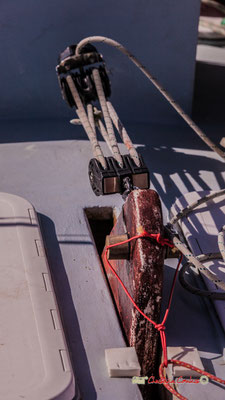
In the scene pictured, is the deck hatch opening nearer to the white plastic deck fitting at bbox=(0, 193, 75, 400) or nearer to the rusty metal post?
the white plastic deck fitting at bbox=(0, 193, 75, 400)

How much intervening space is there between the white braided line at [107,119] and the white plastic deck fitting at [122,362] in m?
0.48

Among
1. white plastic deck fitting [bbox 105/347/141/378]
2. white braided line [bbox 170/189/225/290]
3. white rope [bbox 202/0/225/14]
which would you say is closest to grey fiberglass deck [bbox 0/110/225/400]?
white plastic deck fitting [bbox 105/347/141/378]

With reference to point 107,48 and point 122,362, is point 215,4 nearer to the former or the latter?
point 107,48

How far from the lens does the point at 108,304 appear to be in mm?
1492

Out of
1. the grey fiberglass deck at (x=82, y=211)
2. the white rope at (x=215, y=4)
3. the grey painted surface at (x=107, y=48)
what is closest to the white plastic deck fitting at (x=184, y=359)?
the grey fiberglass deck at (x=82, y=211)

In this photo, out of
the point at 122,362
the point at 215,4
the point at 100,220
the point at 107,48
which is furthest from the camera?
the point at 215,4

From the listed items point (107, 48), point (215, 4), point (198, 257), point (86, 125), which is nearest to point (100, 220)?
point (86, 125)

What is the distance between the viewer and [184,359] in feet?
4.36

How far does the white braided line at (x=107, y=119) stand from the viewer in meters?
1.57

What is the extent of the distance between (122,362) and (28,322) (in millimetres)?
229

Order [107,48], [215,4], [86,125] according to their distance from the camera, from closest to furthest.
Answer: [86,125], [107,48], [215,4]

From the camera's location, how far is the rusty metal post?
1306 millimetres

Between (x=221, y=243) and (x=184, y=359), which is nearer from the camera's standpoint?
(x=184, y=359)

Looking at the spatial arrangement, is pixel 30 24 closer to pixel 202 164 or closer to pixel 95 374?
pixel 202 164
